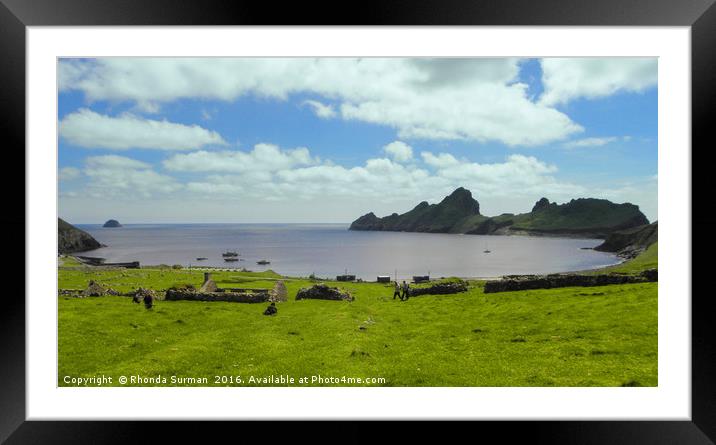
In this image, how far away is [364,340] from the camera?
691 cm

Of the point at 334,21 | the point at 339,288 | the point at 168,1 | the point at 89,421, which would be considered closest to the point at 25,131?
the point at 168,1

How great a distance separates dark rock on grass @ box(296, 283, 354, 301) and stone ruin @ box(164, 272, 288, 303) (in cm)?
54

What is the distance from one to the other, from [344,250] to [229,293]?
356 cm

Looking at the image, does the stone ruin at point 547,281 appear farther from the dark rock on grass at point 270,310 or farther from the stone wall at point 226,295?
the stone wall at point 226,295

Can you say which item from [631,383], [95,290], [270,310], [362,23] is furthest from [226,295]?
[631,383]

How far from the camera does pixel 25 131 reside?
464cm

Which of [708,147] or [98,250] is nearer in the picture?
[708,147]

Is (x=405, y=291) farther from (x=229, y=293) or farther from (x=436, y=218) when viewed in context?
(x=229, y=293)

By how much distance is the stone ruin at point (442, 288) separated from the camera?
1041 centimetres

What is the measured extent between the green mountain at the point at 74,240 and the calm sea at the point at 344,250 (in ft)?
0.83

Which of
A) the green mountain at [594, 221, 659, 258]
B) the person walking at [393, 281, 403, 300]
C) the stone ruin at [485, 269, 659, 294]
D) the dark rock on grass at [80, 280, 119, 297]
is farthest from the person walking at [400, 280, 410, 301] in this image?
the dark rock on grass at [80, 280, 119, 297]

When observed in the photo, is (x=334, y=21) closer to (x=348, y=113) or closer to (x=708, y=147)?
(x=348, y=113)

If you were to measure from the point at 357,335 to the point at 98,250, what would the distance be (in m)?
6.92

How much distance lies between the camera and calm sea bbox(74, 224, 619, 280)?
925 cm
